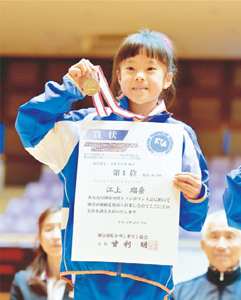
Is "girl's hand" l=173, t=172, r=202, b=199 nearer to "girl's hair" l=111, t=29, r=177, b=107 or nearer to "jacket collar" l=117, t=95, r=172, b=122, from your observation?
"jacket collar" l=117, t=95, r=172, b=122

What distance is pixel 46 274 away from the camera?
216 centimetres

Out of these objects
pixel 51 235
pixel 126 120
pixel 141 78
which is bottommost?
pixel 51 235

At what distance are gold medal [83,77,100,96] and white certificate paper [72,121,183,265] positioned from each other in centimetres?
10

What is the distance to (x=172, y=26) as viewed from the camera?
7.47ft

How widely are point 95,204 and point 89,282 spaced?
23cm

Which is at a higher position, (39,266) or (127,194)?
(127,194)

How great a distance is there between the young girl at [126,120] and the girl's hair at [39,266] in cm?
111

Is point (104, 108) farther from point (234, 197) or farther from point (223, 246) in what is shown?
point (223, 246)

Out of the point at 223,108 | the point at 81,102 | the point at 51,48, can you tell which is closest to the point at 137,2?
the point at 51,48

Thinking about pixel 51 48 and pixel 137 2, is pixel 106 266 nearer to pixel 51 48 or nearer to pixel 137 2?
pixel 137 2

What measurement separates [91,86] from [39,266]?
4.78 feet

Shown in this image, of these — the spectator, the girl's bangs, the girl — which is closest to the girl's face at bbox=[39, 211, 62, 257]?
the girl

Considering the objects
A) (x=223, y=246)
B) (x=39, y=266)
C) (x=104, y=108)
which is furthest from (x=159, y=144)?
(x=39, y=266)

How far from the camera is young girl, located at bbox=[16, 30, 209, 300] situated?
3.51 feet
